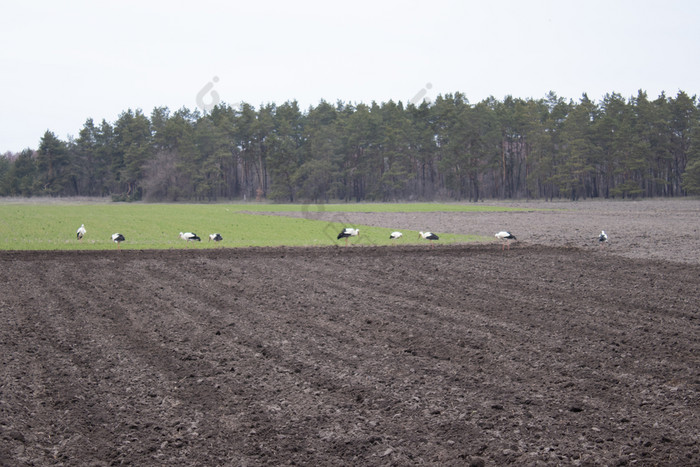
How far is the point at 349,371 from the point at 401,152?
85.0 m

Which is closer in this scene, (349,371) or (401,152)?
(349,371)

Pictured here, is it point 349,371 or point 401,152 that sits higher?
point 401,152

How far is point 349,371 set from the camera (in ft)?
25.7

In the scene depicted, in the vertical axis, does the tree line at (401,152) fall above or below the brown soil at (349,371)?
above

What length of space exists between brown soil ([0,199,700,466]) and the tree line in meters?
72.3

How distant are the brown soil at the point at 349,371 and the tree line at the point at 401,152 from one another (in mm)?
72268

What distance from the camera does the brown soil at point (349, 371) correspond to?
5.65 m

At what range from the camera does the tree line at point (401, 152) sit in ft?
263

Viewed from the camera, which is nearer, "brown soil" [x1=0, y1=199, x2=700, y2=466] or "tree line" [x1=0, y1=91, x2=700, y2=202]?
"brown soil" [x1=0, y1=199, x2=700, y2=466]

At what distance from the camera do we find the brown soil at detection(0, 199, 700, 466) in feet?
18.5

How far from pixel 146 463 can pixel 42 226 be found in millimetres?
31129

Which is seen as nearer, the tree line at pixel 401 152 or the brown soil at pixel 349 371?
the brown soil at pixel 349 371

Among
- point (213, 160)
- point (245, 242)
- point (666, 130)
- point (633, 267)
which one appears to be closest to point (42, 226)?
point (245, 242)

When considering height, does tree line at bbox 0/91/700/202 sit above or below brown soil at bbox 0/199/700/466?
above
